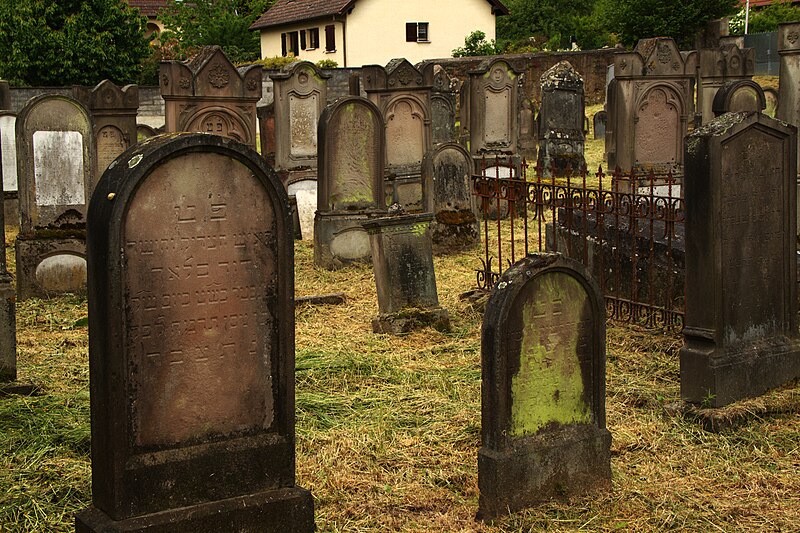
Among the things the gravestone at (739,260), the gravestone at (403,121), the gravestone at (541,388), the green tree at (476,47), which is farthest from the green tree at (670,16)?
the gravestone at (541,388)

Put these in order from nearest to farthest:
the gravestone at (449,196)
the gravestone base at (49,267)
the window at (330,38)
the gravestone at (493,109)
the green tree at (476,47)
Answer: the gravestone base at (49,267) < the gravestone at (449,196) < the gravestone at (493,109) < the green tree at (476,47) < the window at (330,38)

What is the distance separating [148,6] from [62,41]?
82.3 feet

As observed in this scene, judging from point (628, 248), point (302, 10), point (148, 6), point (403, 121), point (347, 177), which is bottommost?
point (628, 248)

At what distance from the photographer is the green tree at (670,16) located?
41875 mm

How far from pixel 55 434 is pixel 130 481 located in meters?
1.82

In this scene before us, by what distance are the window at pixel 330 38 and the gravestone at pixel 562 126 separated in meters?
27.6

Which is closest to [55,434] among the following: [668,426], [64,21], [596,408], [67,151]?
[596,408]

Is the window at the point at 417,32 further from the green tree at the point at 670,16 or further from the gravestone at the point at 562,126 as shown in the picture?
the gravestone at the point at 562,126

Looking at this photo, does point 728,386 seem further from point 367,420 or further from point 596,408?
point 367,420

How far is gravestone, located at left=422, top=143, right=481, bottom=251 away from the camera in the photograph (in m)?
12.6

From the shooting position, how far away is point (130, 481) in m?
4.38

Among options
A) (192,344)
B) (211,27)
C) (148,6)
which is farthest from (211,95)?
(148,6)

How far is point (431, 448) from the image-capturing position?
602cm

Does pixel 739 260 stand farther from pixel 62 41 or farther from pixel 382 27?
pixel 382 27
